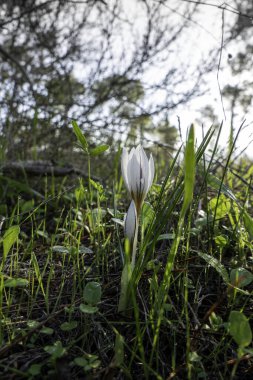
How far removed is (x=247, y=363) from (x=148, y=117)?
3.19 metres

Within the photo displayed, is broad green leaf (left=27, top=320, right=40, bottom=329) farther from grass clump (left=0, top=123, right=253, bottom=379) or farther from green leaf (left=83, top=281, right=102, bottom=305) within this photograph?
green leaf (left=83, top=281, right=102, bottom=305)

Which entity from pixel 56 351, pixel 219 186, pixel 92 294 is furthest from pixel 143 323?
pixel 219 186

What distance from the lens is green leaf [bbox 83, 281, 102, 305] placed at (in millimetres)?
1025

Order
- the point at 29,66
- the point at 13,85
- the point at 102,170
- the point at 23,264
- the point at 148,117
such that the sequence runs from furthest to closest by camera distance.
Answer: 1. the point at 29,66
2. the point at 148,117
3. the point at 13,85
4. the point at 102,170
5. the point at 23,264

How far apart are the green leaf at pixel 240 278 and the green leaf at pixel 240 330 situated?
22 cm

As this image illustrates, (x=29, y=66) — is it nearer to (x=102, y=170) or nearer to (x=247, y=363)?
(x=102, y=170)

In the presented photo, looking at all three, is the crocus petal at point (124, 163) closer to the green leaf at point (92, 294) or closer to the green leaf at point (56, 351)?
the green leaf at point (92, 294)

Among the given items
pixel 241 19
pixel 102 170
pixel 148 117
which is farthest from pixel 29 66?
pixel 241 19

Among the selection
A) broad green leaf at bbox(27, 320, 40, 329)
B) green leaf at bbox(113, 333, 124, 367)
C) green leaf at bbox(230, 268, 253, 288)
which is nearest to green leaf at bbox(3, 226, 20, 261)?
broad green leaf at bbox(27, 320, 40, 329)

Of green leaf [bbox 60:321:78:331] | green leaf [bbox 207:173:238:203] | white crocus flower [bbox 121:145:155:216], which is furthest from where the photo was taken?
green leaf [bbox 207:173:238:203]

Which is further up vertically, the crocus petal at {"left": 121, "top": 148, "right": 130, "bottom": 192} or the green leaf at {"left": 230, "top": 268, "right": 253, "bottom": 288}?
the crocus petal at {"left": 121, "top": 148, "right": 130, "bottom": 192}

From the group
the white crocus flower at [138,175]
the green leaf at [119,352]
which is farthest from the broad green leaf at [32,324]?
the white crocus flower at [138,175]

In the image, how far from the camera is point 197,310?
45.6 inches

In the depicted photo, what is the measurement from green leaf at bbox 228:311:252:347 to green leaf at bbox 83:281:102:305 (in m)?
0.36
